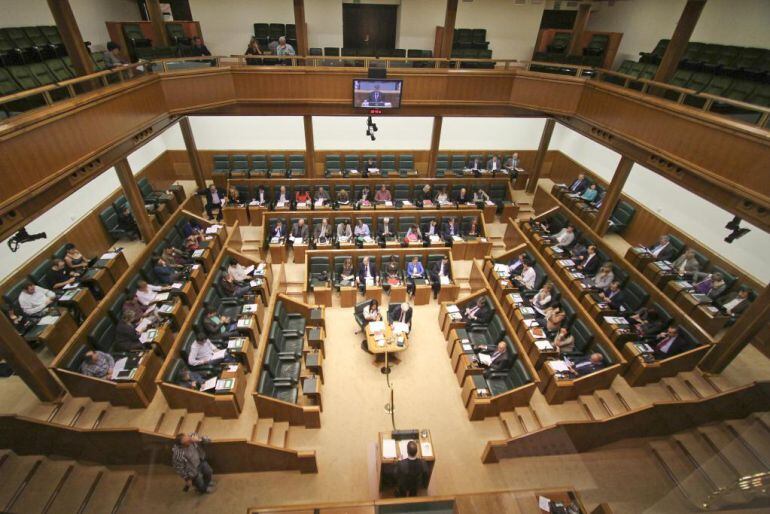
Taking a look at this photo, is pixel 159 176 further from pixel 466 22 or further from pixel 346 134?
pixel 466 22

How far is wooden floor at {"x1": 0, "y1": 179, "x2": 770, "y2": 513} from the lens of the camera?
5.16 meters

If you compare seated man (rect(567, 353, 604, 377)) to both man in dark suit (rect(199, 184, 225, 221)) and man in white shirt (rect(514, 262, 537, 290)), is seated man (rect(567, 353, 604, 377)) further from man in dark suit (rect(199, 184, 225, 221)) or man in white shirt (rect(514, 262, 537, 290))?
man in dark suit (rect(199, 184, 225, 221))

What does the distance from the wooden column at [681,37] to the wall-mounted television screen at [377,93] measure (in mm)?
5567

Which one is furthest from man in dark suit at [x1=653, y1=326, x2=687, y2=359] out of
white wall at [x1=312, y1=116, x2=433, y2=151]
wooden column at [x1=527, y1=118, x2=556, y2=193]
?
white wall at [x1=312, y1=116, x2=433, y2=151]

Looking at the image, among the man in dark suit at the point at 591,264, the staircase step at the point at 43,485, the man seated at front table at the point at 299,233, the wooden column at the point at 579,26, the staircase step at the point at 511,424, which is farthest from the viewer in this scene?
the wooden column at the point at 579,26

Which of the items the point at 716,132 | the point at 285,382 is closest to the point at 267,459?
the point at 285,382

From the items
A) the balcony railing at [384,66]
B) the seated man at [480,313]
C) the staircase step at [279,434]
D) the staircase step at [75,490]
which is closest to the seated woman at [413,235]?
the seated man at [480,313]

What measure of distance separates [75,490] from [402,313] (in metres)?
5.36

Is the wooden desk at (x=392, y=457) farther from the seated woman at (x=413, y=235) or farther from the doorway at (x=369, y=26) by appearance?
the doorway at (x=369, y=26)

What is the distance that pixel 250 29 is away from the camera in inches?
460

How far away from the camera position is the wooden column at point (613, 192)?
8.43 meters

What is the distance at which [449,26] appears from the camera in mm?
9188

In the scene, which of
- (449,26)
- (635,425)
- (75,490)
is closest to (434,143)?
(449,26)

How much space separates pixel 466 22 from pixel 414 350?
35.3 feet
